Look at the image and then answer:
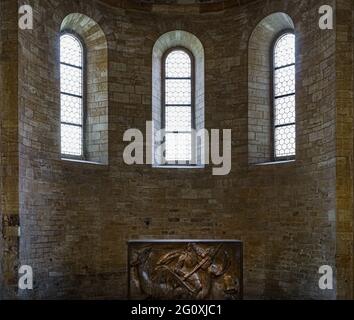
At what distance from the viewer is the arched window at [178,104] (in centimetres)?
1405

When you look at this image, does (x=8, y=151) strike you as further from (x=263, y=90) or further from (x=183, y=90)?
(x=263, y=90)

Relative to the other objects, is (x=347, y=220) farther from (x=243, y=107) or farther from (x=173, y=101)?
(x=173, y=101)

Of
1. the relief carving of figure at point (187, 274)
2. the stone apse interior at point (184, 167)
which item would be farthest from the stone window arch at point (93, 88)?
the relief carving of figure at point (187, 274)

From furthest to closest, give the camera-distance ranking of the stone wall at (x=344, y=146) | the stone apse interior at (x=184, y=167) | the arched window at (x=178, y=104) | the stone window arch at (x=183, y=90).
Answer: the arched window at (x=178, y=104) → the stone window arch at (x=183, y=90) → the stone apse interior at (x=184, y=167) → the stone wall at (x=344, y=146)

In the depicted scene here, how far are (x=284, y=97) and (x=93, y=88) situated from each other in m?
4.40

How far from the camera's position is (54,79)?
12.3 meters

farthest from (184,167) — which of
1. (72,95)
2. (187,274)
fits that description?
(187,274)

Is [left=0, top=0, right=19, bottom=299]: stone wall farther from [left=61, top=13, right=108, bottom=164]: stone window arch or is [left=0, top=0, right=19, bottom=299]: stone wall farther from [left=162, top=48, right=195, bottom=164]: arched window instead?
[left=162, top=48, right=195, bottom=164]: arched window

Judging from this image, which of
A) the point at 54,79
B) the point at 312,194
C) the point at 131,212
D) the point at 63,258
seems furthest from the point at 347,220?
the point at 54,79

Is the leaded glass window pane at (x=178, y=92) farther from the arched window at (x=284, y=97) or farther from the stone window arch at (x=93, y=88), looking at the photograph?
the arched window at (x=284, y=97)

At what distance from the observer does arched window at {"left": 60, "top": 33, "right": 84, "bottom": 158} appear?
42.9 ft

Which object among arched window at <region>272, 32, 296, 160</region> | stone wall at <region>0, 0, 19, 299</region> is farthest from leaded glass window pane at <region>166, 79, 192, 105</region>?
stone wall at <region>0, 0, 19, 299</region>

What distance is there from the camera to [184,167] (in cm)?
1365

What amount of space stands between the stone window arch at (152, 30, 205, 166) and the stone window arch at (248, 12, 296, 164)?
1183mm
